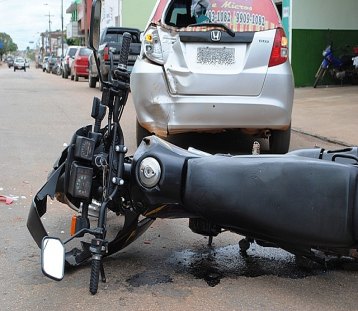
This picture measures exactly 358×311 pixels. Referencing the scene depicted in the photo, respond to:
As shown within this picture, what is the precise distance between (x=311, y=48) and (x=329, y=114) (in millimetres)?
6972

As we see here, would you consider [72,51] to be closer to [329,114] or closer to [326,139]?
[329,114]

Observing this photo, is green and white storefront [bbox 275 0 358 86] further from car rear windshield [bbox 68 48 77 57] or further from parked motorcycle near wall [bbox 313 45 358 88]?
car rear windshield [bbox 68 48 77 57]

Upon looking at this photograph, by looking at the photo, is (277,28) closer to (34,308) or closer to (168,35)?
(168,35)

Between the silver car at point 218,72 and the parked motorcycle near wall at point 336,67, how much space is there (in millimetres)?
11394

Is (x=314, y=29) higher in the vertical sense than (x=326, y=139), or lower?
higher

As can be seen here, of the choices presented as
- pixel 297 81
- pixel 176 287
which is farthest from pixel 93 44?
pixel 297 81

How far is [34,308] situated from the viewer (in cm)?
316

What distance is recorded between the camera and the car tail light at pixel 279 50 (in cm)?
592

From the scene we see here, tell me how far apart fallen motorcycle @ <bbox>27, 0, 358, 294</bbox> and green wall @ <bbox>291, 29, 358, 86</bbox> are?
14516 millimetres

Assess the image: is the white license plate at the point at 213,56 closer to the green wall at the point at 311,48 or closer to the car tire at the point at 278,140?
the car tire at the point at 278,140

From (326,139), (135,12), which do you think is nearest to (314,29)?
(326,139)

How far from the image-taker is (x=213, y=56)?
19.2ft

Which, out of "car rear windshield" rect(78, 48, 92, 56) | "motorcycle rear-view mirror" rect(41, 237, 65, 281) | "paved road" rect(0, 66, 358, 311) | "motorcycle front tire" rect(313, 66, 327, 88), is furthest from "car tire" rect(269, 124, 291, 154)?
"car rear windshield" rect(78, 48, 92, 56)

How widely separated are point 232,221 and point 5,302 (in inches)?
53.7
